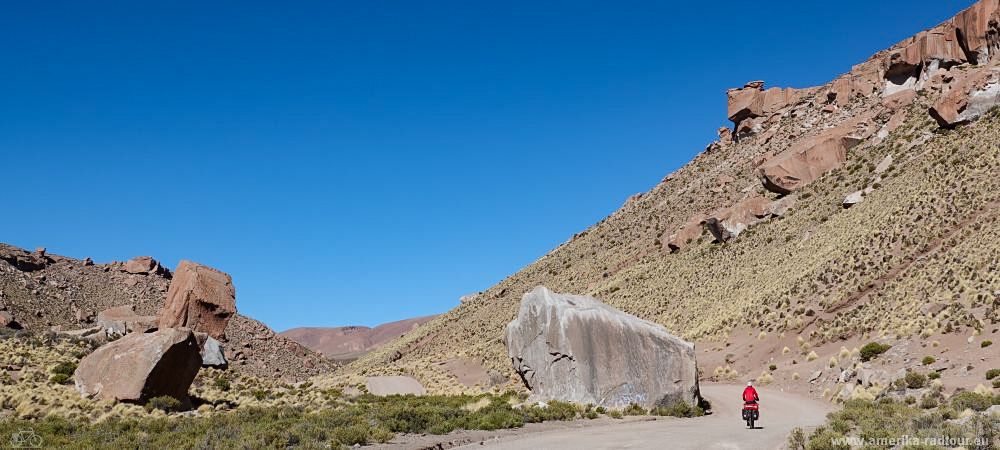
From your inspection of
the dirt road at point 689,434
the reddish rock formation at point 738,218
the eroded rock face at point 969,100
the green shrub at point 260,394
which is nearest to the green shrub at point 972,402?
the dirt road at point 689,434

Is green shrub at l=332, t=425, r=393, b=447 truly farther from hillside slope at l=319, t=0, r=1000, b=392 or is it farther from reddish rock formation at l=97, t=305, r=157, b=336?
reddish rock formation at l=97, t=305, r=157, b=336

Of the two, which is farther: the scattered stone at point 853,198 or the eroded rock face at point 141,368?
the scattered stone at point 853,198

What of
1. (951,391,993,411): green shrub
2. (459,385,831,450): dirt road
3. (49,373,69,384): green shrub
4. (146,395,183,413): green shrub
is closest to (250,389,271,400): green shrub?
(49,373,69,384): green shrub

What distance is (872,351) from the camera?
3005 centimetres

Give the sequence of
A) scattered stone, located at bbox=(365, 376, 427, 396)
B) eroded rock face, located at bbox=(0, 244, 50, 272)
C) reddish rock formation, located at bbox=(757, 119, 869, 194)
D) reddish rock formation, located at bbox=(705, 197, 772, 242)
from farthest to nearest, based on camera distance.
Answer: reddish rock formation, located at bbox=(757, 119, 869, 194), eroded rock face, located at bbox=(0, 244, 50, 272), reddish rock formation, located at bbox=(705, 197, 772, 242), scattered stone, located at bbox=(365, 376, 427, 396)

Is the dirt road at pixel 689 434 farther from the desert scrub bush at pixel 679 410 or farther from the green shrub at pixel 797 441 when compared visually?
the desert scrub bush at pixel 679 410

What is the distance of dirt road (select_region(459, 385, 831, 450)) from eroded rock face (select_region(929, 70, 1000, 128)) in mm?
43030

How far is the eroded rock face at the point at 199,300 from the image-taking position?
144 ft

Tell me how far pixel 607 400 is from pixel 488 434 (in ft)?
22.2

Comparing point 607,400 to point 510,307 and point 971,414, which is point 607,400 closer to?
point 971,414

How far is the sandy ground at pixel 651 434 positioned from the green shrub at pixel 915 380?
2.94 m

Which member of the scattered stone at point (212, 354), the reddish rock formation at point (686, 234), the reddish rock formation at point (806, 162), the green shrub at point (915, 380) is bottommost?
the green shrub at point (915, 380)

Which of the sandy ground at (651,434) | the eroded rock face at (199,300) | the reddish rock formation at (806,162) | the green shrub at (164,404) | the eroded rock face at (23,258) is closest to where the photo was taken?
the sandy ground at (651,434)

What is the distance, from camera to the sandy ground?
52.5 ft
